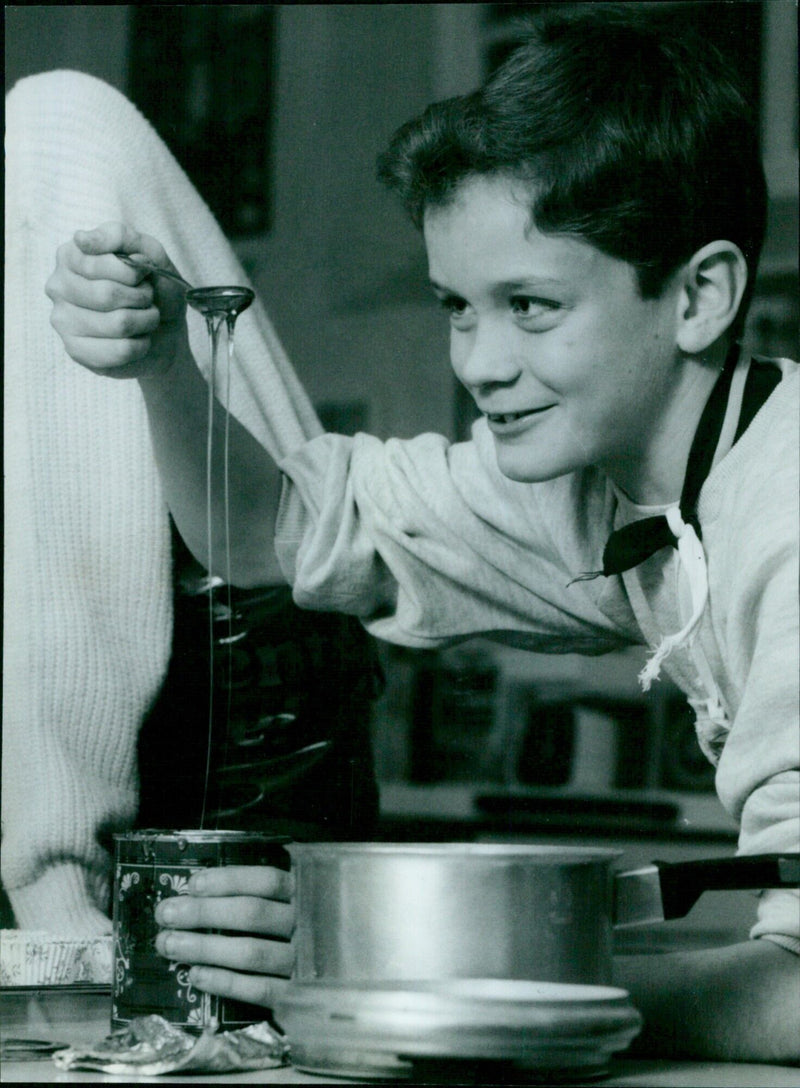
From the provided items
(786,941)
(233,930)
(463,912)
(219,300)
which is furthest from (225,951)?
(219,300)

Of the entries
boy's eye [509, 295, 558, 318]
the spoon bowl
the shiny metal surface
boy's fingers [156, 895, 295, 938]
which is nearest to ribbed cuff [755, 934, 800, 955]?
the shiny metal surface

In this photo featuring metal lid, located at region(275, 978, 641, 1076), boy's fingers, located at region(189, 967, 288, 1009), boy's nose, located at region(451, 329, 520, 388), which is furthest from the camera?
boy's nose, located at region(451, 329, 520, 388)

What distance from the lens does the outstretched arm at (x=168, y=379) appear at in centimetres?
79

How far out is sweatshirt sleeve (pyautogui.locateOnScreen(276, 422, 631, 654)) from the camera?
2.76ft

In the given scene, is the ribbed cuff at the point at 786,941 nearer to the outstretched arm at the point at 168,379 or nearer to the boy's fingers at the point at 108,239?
the outstretched arm at the point at 168,379

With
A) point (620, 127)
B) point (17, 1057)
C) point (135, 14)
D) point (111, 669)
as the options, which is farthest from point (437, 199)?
point (17, 1057)

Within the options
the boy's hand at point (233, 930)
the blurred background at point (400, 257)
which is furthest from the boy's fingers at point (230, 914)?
the blurred background at point (400, 257)

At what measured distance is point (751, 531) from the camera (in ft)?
2.40

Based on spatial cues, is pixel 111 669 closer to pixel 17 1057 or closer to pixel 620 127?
pixel 17 1057

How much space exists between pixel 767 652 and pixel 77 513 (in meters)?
0.40

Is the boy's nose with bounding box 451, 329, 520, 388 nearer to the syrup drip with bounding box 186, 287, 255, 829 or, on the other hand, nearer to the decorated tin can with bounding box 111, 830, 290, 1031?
the syrup drip with bounding box 186, 287, 255, 829

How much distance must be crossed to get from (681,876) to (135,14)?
0.57 m

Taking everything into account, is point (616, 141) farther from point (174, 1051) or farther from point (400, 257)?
point (174, 1051)

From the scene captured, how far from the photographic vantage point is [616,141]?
748mm
